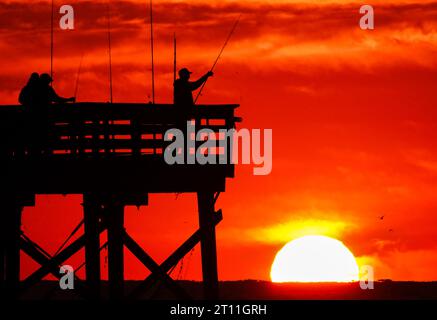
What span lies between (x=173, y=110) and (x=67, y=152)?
2.83 meters

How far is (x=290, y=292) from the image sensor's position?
8038 cm

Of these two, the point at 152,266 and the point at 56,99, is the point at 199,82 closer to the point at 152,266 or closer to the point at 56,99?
the point at 56,99

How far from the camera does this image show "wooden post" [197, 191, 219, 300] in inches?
1411

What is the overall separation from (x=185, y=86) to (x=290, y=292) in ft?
152

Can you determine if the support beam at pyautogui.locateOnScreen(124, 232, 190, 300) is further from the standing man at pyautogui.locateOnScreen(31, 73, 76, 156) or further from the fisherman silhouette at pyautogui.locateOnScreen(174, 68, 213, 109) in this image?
the fisherman silhouette at pyautogui.locateOnScreen(174, 68, 213, 109)

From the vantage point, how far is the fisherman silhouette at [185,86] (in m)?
35.0

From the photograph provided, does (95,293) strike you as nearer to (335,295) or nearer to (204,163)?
(204,163)

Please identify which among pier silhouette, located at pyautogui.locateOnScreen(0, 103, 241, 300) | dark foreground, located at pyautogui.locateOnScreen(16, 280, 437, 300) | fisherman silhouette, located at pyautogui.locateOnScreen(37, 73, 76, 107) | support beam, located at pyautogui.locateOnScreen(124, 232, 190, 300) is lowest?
support beam, located at pyautogui.locateOnScreen(124, 232, 190, 300)

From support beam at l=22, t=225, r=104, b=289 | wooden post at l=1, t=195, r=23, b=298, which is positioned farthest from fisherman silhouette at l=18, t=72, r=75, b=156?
support beam at l=22, t=225, r=104, b=289

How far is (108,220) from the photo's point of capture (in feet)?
118

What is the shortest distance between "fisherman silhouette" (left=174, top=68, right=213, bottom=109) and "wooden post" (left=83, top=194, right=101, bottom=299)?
339cm
